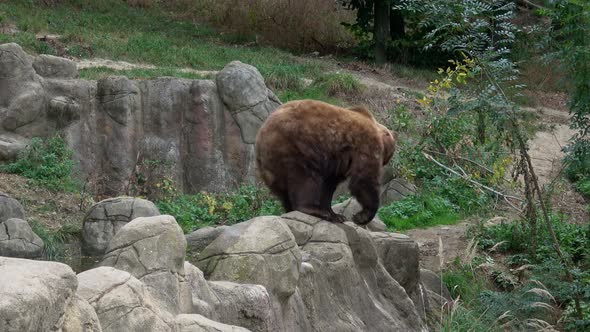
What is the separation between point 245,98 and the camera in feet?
59.2

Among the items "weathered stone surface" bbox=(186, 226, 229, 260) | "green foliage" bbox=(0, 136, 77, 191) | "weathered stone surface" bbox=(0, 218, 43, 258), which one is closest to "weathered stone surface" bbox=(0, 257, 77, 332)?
"weathered stone surface" bbox=(186, 226, 229, 260)

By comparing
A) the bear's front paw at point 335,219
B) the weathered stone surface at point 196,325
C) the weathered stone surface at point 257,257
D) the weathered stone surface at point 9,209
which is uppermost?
the weathered stone surface at point 196,325

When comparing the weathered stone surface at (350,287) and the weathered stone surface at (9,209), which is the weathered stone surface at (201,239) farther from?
the weathered stone surface at (9,209)

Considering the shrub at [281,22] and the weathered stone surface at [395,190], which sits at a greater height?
the shrub at [281,22]

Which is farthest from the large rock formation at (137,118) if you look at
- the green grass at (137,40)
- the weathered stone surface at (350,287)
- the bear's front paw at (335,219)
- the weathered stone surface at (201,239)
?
the weathered stone surface at (350,287)

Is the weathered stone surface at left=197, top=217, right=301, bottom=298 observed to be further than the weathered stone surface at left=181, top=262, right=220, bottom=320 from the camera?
Yes

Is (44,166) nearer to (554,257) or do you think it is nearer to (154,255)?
(554,257)

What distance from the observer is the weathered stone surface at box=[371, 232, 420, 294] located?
1079cm

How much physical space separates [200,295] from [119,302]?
1.52 m

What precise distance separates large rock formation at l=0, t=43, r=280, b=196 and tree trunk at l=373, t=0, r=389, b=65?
8442 millimetres

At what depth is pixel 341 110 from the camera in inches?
396

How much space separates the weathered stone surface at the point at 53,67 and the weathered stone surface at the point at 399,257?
8.46m

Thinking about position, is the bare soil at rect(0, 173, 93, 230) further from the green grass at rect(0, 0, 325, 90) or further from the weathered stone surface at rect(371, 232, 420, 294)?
the weathered stone surface at rect(371, 232, 420, 294)

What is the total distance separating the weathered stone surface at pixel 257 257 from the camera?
25.0ft
